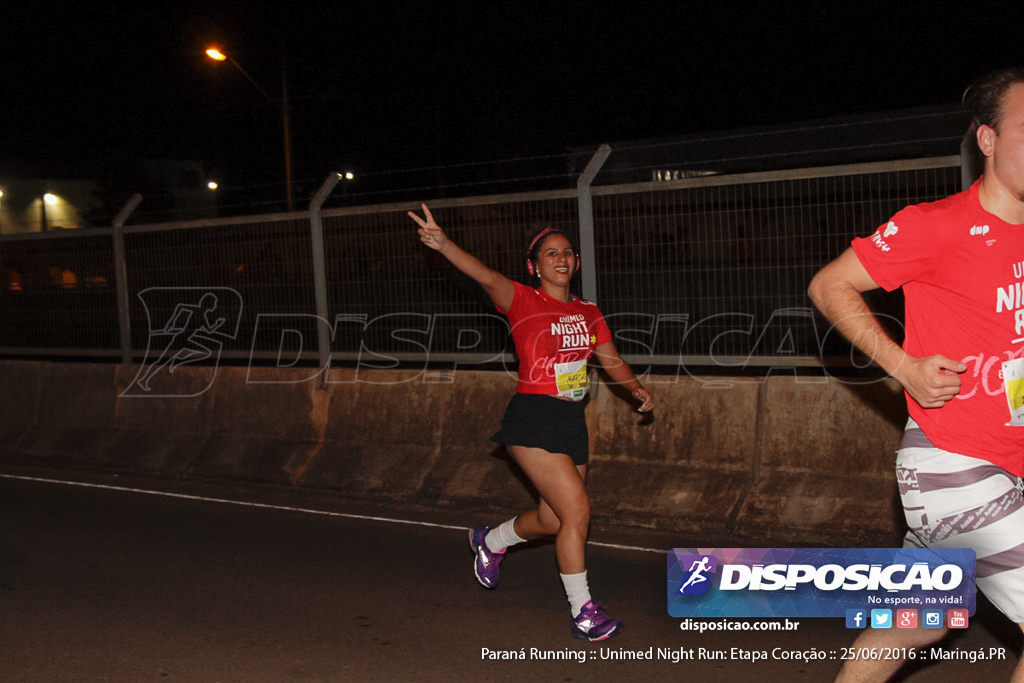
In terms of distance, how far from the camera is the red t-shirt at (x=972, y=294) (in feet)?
10.7

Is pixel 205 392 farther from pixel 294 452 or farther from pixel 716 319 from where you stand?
pixel 716 319

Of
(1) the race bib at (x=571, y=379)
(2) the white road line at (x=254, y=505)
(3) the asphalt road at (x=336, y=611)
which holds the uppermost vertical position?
(1) the race bib at (x=571, y=379)

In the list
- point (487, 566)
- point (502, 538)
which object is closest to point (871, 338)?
point (502, 538)

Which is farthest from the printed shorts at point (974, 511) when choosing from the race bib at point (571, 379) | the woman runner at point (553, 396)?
the race bib at point (571, 379)

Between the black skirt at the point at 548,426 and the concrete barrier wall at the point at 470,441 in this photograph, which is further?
the concrete barrier wall at the point at 470,441

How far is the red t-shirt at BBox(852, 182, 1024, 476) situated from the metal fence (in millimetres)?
2869

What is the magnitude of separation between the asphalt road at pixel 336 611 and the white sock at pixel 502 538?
29 centimetres

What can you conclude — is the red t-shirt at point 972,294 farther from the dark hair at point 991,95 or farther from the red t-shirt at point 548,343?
the red t-shirt at point 548,343

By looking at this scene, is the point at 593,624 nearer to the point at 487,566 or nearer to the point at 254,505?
the point at 487,566

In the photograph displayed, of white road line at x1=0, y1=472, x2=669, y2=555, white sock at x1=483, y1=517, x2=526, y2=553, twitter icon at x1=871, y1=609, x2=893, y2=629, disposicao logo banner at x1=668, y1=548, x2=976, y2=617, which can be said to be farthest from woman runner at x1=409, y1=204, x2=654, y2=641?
twitter icon at x1=871, y1=609, x2=893, y2=629

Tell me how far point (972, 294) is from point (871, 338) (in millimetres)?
351

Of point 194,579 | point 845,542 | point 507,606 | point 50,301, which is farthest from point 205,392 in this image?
point 845,542

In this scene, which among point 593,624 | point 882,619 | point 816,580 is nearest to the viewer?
point 882,619

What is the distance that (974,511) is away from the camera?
322 cm
